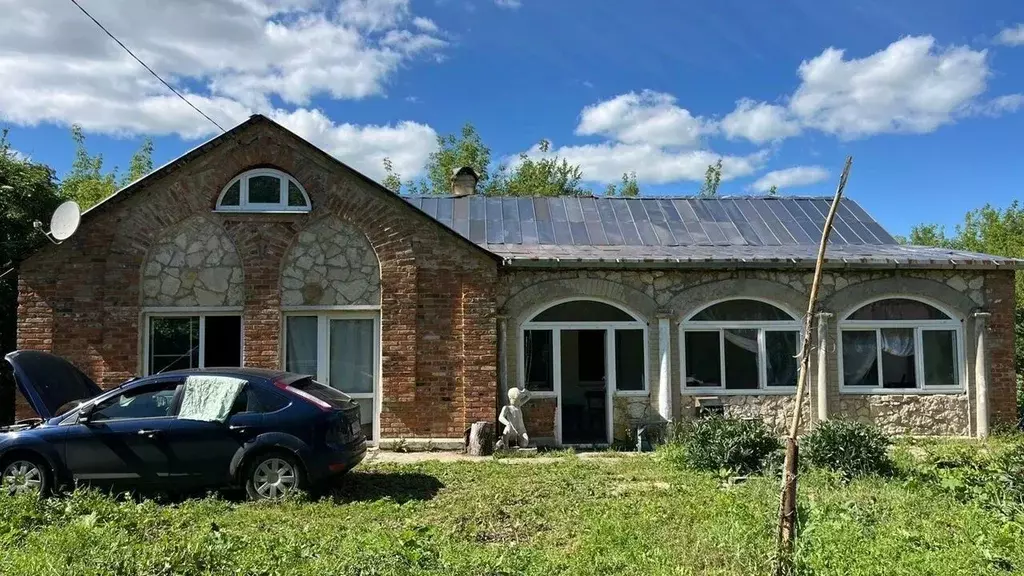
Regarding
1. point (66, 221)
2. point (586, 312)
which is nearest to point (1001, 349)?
point (586, 312)

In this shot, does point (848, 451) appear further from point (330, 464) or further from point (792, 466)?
point (330, 464)

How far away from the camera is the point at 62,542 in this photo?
17.6 feet

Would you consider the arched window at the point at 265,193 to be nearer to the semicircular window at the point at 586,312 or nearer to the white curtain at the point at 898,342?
the semicircular window at the point at 586,312

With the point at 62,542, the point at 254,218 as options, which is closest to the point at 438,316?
the point at 254,218

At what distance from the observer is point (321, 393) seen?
26.7ft

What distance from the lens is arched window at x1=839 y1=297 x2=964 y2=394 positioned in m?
11.8

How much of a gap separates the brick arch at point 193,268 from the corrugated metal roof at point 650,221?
3946 millimetres

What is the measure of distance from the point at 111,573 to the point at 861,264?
11.1 meters

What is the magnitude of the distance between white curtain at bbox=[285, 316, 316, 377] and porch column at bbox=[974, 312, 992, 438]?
36.5ft

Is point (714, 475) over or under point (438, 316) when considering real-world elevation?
under

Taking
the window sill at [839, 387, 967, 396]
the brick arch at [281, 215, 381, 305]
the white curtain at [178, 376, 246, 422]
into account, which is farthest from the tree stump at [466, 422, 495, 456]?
the window sill at [839, 387, 967, 396]

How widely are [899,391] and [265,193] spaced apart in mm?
11218

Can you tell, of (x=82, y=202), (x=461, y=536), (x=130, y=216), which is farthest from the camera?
(x=82, y=202)

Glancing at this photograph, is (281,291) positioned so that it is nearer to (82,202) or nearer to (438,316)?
(438,316)
